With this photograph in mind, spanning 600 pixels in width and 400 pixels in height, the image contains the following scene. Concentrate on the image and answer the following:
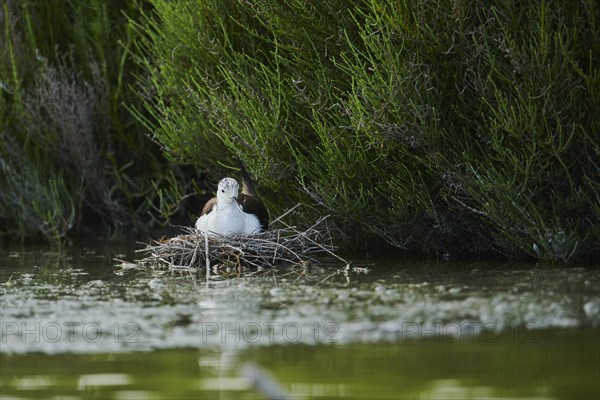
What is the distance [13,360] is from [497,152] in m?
4.45

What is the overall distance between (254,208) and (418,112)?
6.12 feet

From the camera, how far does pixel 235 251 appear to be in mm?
9125

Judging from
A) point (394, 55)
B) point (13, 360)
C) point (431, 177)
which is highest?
point (394, 55)

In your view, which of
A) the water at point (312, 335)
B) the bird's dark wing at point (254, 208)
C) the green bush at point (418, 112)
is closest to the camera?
the water at point (312, 335)

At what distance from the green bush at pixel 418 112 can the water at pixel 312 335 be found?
2.31ft

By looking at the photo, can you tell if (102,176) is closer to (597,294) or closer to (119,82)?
(119,82)

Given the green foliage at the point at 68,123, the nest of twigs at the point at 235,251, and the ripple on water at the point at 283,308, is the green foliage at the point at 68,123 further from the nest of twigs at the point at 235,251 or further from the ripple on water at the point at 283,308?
the ripple on water at the point at 283,308

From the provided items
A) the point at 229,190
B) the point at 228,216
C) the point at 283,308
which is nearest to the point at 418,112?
the point at 229,190

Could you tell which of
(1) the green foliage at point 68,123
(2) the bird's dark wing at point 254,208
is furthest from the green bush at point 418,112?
(1) the green foliage at point 68,123

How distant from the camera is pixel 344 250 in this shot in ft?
33.9

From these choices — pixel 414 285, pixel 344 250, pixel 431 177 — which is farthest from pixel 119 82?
pixel 414 285

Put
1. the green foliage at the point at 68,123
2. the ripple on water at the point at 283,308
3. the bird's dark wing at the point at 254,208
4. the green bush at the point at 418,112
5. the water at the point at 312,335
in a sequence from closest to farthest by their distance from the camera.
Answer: the water at the point at 312,335 → the ripple on water at the point at 283,308 → the green bush at the point at 418,112 → the bird's dark wing at the point at 254,208 → the green foliage at the point at 68,123

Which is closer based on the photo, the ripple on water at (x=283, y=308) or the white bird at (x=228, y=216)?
the ripple on water at (x=283, y=308)

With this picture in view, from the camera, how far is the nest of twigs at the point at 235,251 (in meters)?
9.04
